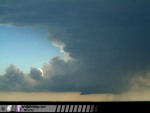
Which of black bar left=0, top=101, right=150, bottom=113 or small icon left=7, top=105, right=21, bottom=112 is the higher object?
black bar left=0, top=101, right=150, bottom=113

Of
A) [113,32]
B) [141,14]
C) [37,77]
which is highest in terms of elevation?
[141,14]

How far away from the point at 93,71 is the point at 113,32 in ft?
0.76

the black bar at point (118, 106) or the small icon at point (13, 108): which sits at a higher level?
the black bar at point (118, 106)

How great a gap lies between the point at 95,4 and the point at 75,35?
0.20 meters

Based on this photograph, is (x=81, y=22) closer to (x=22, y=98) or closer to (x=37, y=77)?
(x=37, y=77)

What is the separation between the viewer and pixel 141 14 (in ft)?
4.70

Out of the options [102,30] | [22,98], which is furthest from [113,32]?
[22,98]

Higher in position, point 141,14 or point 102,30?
point 141,14

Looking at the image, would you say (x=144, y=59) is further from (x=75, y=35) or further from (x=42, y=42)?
(x=42, y=42)

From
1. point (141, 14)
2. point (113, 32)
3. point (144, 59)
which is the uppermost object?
point (141, 14)

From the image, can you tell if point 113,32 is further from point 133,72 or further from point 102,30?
point 133,72

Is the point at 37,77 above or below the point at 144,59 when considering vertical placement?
below

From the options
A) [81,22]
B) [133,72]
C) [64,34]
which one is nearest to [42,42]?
[64,34]

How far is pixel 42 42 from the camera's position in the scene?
1396 millimetres
